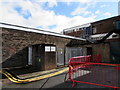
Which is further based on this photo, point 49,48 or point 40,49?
point 49,48

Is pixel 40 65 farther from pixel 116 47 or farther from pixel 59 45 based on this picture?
pixel 116 47

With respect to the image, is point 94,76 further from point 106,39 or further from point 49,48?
point 106,39

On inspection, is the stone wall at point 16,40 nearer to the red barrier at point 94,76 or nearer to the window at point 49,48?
the window at point 49,48

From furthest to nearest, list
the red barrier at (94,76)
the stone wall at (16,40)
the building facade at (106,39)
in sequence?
the building facade at (106,39), the stone wall at (16,40), the red barrier at (94,76)

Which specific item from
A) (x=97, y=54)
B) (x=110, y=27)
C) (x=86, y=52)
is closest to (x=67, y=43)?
(x=86, y=52)

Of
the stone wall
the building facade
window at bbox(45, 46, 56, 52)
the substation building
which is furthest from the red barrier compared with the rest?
the building facade

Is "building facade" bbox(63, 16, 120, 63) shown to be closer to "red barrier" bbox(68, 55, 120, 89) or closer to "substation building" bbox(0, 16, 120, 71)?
"substation building" bbox(0, 16, 120, 71)

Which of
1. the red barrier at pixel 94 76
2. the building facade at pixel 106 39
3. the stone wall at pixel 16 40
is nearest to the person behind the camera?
the red barrier at pixel 94 76

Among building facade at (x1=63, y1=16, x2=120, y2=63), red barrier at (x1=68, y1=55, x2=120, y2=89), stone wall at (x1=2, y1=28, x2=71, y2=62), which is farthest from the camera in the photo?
building facade at (x1=63, y1=16, x2=120, y2=63)

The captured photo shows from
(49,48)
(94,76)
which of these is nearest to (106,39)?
(94,76)

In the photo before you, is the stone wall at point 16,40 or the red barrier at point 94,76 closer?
the red barrier at point 94,76

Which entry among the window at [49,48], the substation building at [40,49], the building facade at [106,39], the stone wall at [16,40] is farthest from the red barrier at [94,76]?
the building facade at [106,39]

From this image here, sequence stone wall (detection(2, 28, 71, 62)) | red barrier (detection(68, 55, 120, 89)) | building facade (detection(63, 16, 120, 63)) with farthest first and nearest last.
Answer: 1. building facade (detection(63, 16, 120, 63))
2. stone wall (detection(2, 28, 71, 62))
3. red barrier (detection(68, 55, 120, 89))

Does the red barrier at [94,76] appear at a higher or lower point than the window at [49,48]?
lower
